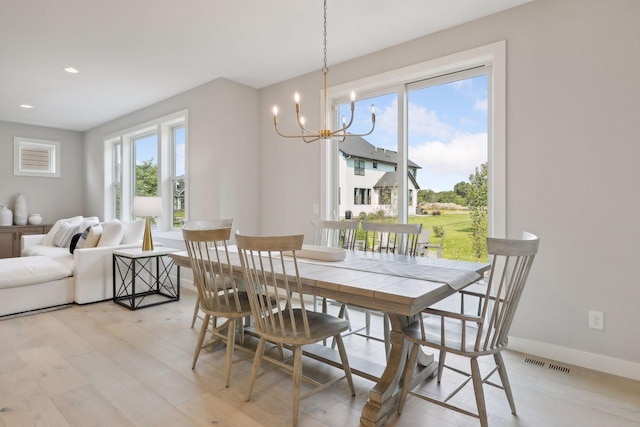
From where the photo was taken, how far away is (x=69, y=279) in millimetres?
3918

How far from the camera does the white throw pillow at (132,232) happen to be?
15.0ft

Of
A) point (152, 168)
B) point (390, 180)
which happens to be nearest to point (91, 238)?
point (152, 168)

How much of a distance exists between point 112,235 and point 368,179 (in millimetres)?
3049

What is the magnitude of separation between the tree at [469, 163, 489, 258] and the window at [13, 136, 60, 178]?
7.44 m

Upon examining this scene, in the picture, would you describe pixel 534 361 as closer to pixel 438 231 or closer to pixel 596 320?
pixel 596 320

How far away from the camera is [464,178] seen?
3189 millimetres

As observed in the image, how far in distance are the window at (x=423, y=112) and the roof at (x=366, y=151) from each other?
0.05 meters

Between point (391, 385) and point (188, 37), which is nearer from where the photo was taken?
point (391, 385)

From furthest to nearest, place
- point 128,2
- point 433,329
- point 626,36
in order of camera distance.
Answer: point 128,2 → point 626,36 → point 433,329

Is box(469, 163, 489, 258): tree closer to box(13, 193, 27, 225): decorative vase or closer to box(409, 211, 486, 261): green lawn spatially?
box(409, 211, 486, 261): green lawn

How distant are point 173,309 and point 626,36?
14.3 ft

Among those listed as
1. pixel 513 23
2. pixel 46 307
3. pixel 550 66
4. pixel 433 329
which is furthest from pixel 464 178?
pixel 46 307

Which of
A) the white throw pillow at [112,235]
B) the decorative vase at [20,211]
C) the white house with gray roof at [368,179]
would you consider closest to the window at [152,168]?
the white throw pillow at [112,235]

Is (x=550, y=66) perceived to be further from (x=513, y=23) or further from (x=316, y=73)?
(x=316, y=73)
